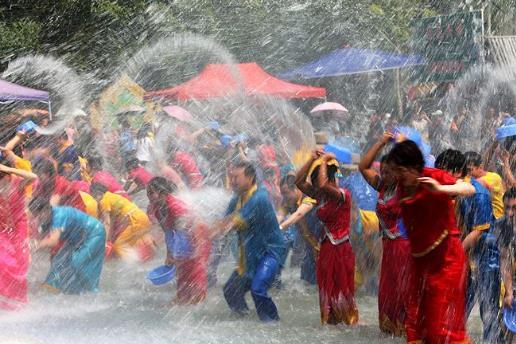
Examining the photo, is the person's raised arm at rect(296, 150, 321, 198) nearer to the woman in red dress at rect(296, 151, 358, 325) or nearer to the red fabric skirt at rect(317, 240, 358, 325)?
the woman in red dress at rect(296, 151, 358, 325)

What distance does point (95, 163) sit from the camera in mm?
11727

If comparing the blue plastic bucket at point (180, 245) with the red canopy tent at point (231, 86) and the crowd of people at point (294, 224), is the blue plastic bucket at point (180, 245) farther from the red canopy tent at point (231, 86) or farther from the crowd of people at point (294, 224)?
the red canopy tent at point (231, 86)

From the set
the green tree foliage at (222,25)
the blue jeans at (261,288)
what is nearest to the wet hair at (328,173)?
the blue jeans at (261,288)

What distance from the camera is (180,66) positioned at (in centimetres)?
1880

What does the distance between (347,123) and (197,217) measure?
248 inches

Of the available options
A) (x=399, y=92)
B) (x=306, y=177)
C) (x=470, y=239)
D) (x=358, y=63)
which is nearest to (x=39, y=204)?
(x=306, y=177)

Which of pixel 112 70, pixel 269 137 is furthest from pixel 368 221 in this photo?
pixel 112 70

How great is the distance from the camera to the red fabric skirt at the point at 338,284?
7.49 metres

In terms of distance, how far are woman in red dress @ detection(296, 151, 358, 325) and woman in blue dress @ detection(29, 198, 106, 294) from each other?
2.60m

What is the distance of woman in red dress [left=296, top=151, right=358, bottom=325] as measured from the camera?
7.44 m

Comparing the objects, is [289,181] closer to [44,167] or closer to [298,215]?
[298,215]

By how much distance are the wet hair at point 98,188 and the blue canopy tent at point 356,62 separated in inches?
259

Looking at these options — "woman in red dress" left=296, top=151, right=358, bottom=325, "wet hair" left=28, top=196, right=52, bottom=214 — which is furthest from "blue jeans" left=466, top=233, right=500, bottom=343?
"wet hair" left=28, top=196, right=52, bottom=214

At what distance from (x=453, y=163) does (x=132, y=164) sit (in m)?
5.96
